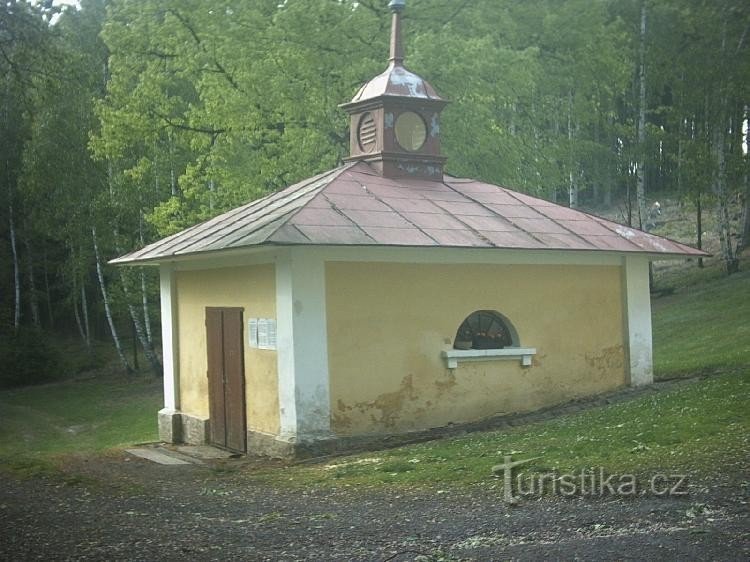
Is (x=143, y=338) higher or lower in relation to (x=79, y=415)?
higher

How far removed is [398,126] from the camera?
14219mm

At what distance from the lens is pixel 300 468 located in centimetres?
1075

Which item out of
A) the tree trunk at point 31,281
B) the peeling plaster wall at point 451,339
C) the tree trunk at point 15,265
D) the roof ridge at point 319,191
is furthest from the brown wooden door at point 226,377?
the tree trunk at point 31,281

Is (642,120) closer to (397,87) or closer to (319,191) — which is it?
(397,87)

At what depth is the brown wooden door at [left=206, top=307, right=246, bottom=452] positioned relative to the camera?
12461 millimetres

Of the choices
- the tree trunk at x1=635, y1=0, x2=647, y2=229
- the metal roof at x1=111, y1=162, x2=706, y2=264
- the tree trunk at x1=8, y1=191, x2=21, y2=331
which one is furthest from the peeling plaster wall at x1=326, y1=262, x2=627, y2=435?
the tree trunk at x1=8, y1=191, x2=21, y2=331

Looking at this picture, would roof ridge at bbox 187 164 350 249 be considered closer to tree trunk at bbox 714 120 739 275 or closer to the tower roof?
the tower roof

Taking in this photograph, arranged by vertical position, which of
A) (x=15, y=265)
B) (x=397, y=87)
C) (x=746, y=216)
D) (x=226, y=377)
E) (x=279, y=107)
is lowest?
(x=226, y=377)

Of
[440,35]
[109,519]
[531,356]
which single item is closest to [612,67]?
[440,35]

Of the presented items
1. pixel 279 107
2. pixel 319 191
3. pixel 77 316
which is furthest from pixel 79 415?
pixel 319 191

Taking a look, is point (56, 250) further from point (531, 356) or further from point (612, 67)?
point (531, 356)

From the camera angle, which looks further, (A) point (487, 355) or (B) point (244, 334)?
(A) point (487, 355)

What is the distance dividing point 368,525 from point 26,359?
86.5ft

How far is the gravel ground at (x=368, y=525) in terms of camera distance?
6207mm
